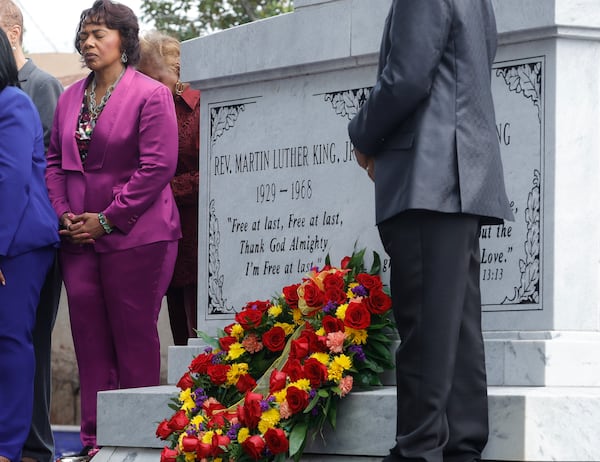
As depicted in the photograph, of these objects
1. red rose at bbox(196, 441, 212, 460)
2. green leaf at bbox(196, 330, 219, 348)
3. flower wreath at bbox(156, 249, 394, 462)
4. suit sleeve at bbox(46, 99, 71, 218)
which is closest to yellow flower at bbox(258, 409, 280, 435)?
flower wreath at bbox(156, 249, 394, 462)

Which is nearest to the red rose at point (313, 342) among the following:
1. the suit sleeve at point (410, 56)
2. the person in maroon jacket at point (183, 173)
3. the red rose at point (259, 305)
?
the red rose at point (259, 305)

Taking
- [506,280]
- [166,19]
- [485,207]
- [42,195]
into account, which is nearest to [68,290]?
[42,195]

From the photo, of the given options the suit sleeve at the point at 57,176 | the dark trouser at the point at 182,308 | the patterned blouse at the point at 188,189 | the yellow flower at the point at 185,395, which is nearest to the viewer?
the yellow flower at the point at 185,395

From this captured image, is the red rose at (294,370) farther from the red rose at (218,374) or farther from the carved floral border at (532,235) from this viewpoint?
the carved floral border at (532,235)

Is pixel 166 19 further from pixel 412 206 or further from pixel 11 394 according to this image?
pixel 412 206

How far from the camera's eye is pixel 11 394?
649 cm

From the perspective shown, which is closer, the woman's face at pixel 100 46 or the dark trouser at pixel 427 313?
the dark trouser at pixel 427 313

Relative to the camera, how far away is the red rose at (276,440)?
5398 mm

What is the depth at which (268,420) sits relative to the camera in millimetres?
5480

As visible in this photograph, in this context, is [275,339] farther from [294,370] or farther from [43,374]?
[43,374]

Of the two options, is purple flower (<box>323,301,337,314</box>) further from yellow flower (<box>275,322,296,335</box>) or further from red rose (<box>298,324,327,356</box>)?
yellow flower (<box>275,322,296,335</box>)

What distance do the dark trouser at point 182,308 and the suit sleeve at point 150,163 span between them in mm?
1105

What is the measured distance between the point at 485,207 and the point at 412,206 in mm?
280

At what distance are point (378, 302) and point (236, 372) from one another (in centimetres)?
72
